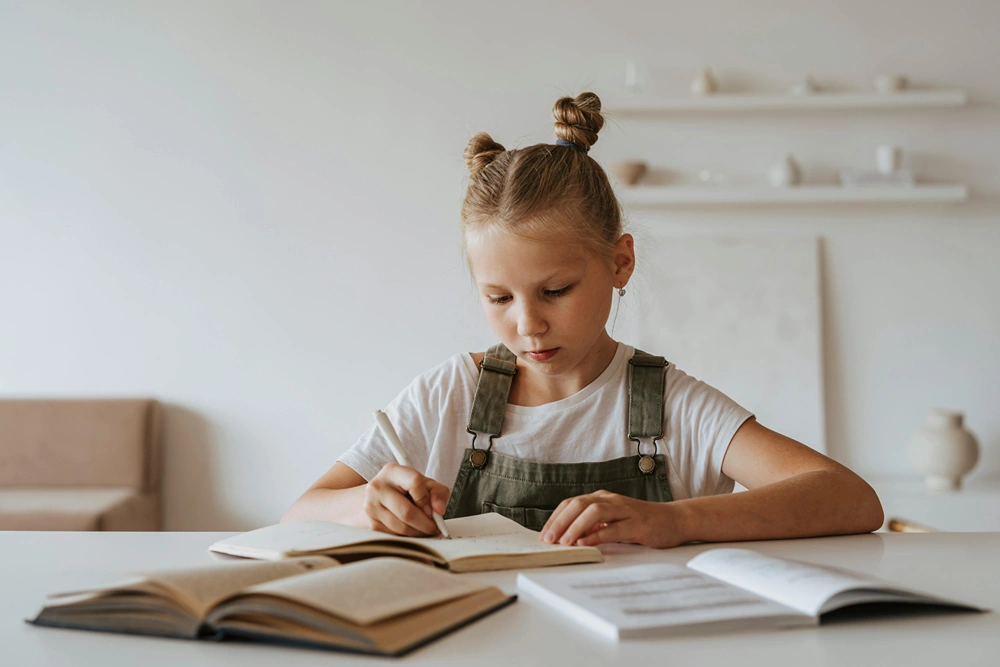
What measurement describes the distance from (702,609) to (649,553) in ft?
0.98

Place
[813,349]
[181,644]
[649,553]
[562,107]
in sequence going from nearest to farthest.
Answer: [181,644] < [649,553] < [562,107] < [813,349]

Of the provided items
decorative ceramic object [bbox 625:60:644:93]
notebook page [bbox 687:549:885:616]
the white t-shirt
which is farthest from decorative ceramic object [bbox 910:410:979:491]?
notebook page [bbox 687:549:885:616]

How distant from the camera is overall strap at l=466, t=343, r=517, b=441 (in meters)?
1.48

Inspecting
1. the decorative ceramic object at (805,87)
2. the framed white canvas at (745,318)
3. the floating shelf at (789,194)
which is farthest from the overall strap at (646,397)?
the decorative ceramic object at (805,87)

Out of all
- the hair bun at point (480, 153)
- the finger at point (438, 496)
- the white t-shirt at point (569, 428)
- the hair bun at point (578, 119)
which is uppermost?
the hair bun at point (578, 119)

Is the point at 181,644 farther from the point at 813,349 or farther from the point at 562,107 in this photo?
the point at 813,349

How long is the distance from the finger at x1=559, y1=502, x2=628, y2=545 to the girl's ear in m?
0.56

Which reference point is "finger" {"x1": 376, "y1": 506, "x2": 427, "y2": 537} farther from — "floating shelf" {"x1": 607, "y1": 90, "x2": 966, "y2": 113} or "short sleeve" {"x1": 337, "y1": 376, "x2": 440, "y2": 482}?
"floating shelf" {"x1": 607, "y1": 90, "x2": 966, "y2": 113}

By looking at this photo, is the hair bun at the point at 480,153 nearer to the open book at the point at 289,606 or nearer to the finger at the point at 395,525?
the finger at the point at 395,525

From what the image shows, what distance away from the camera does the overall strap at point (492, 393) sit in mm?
1484

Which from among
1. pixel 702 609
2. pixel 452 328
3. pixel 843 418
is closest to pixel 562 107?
pixel 702 609

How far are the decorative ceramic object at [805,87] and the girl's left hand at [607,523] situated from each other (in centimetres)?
259

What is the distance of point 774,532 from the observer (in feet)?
3.63

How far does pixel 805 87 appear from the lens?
3.27 meters
